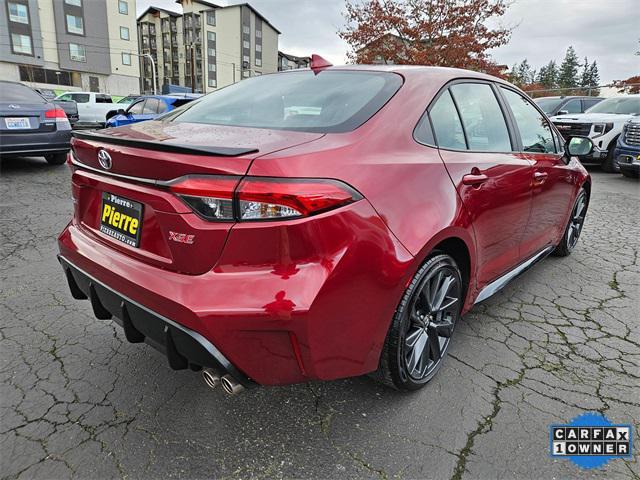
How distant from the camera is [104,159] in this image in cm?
194

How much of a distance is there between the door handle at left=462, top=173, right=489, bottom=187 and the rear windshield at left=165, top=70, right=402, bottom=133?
1.87ft

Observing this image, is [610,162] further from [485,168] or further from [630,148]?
[485,168]

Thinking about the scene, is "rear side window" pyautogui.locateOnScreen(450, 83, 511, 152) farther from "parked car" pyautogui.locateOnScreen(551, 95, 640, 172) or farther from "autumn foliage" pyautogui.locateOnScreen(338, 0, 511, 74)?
"autumn foliage" pyautogui.locateOnScreen(338, 0, 511, 74)

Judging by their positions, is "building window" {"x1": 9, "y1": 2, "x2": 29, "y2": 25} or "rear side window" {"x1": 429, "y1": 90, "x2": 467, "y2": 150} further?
"building window" {"x1": 9, "y1": 2, "x2": 29, "y2": 25}

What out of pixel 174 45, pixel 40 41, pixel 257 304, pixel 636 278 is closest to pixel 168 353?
pixel 257 304

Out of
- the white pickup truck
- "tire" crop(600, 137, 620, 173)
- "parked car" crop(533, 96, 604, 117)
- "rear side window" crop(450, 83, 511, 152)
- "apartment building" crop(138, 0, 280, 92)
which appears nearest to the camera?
"rear side window" crop(450, 83, 511, 152)

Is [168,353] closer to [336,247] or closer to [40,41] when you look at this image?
[336,247]

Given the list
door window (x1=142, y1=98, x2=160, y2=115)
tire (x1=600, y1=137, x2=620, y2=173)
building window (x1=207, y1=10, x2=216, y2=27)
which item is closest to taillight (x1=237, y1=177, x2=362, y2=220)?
tire (x1=600, y1=137, x2=620, y2=173)

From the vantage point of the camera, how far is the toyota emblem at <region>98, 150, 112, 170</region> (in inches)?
75.5

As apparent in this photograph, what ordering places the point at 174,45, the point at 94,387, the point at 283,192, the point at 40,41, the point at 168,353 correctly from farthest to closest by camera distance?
the point at 174,45 → the point at 40,41 → the point at 94,387 → the point at 168,353 → the point at 283,192

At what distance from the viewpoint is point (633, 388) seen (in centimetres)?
238

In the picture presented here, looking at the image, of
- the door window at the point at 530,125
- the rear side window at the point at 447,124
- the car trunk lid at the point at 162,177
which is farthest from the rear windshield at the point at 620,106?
the car trunk lid at the point at 162,177

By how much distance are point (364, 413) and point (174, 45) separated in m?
75.4

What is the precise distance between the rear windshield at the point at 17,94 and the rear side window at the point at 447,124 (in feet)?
23.3
